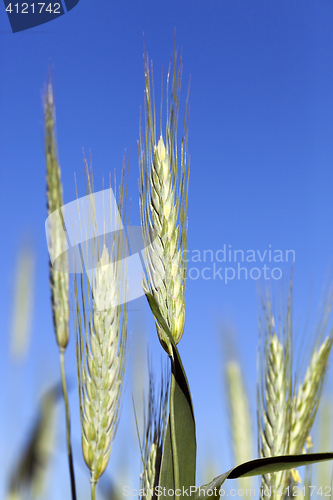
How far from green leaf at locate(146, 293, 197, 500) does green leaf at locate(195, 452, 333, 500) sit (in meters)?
0.04

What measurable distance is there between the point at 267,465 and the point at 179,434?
125 mm

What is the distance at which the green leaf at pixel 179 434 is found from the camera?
59 cm

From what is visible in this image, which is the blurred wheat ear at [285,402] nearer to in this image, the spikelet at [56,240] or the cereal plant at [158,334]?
the cereal plant at [158,334]

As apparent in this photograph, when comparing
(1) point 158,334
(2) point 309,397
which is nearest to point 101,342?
(1) point 158,334

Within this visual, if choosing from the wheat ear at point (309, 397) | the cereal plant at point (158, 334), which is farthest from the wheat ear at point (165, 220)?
the wheat ear at point (309, 397)

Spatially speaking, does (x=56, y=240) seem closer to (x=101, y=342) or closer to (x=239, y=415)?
(x=101, y=342)

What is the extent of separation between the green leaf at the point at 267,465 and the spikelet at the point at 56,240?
0.31 metres

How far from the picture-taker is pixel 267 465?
0.59m

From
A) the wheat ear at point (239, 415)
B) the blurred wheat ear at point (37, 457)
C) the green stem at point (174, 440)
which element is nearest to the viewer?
the green stem at point (174, 440)

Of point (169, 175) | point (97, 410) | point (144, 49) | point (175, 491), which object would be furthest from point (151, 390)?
point (144, 49)

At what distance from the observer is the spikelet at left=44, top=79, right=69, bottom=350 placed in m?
0.69

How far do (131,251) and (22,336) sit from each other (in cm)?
42

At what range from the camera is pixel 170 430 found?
589 mm

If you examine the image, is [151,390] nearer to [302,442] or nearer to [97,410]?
[97,410]
